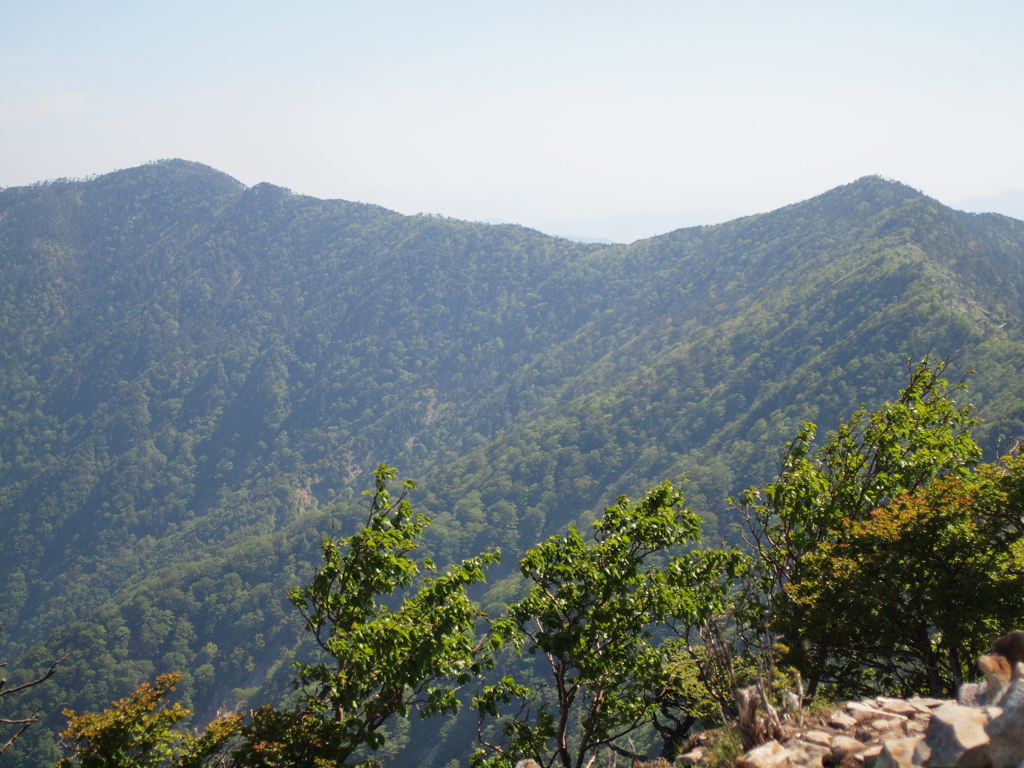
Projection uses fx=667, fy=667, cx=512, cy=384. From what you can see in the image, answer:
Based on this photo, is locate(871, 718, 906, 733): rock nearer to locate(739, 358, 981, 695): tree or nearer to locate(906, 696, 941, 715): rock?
locate(906, 696, 941, 715): rock

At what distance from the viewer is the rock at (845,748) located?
7721 mm

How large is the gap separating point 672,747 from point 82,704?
5250 inches

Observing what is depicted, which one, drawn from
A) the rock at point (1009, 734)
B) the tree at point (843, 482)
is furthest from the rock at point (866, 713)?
the tree at point (843, 482)

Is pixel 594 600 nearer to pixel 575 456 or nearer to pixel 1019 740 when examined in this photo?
pixel 1019 740

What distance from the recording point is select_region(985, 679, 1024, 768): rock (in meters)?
6.33

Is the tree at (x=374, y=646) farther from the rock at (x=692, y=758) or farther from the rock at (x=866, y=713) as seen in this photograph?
the rock at (x=866, y=713)

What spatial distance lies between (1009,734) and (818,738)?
2.33 meters

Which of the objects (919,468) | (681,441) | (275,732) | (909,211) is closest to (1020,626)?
(919,468)

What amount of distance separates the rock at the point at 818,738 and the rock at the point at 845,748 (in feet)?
0.70

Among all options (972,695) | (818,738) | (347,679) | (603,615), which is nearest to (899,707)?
(972,695)

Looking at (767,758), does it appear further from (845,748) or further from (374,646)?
(374,646)

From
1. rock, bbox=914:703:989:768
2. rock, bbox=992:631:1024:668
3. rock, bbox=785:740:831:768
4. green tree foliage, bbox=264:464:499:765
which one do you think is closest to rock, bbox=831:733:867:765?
rock, bbox=785:740:831:768

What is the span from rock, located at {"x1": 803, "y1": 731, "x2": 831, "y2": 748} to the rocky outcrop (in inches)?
0.5

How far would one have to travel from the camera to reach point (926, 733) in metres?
7.07
